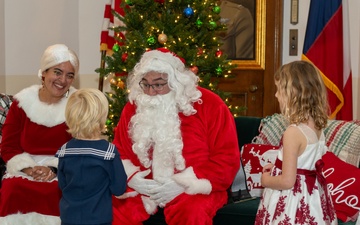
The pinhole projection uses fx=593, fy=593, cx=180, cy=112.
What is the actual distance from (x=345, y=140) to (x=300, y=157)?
996 mm

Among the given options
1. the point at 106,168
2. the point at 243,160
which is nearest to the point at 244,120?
the point at 243,160

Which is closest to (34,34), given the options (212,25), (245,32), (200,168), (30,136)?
(245,32)

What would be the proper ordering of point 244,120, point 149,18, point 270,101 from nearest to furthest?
point 244,120, point 149,18, point 270,101

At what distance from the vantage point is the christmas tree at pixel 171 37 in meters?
4.56

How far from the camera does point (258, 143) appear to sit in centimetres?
407

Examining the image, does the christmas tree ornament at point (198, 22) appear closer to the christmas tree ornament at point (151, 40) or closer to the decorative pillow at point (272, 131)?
the christmas tree ornament at point (151, 40)

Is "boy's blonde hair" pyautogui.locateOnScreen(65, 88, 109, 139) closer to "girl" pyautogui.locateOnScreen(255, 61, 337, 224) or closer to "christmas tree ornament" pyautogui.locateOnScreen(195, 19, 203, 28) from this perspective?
"girl" pyautogui.locateOnScreen(255, 61, 337, 224)

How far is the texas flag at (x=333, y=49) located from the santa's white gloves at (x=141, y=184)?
2469mm

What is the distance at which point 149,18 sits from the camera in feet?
15.6

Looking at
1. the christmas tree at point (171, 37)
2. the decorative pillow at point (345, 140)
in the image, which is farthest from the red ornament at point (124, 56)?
the decorative pillow at point (345, 140)

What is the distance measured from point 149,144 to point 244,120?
1007mm

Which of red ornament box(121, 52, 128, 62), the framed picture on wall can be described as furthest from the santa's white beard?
the framed picture on wall

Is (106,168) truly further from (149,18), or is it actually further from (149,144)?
(149,18)

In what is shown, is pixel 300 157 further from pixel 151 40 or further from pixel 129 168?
pixel 151 40
